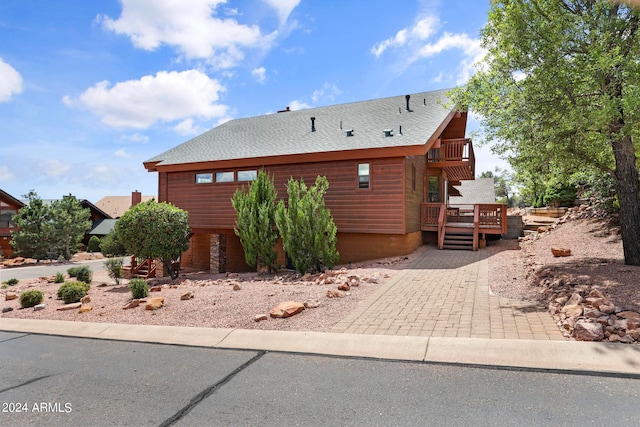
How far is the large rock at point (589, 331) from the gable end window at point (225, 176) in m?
13.1

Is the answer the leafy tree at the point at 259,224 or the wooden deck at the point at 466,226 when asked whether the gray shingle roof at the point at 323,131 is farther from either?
the wooden deck at the point at 466,226

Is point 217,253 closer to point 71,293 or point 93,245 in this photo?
point 71,293

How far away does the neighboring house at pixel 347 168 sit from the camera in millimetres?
12164

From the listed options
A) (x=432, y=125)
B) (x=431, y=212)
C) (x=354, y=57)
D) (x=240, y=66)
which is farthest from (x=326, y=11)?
(x=431, y=212)

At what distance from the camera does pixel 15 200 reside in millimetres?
28062

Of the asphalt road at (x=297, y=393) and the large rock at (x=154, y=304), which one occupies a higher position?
the asphalt road at (x=297, y=393)

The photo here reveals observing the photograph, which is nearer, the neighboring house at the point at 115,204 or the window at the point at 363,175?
the window at the point at 363,175

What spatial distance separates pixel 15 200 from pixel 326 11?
102ft

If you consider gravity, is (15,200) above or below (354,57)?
below

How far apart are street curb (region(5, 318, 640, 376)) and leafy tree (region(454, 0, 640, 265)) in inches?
175

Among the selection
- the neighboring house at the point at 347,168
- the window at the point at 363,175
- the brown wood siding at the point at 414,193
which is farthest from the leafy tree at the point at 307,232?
the brown wood siding at the point at 414,193

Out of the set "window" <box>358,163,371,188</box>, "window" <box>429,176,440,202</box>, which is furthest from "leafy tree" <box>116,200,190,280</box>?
"window" <box>429,176,440,202</box>

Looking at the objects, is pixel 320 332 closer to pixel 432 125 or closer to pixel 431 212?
pixel 432 125

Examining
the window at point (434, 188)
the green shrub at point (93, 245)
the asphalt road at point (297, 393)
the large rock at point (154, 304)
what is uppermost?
the window at point (434, 188)
